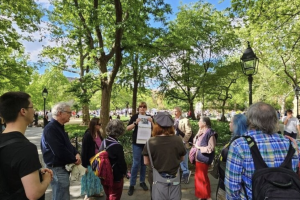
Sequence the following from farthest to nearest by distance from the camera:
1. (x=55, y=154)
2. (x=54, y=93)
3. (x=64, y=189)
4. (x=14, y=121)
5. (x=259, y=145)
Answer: (x=54, y=93)
(x=64, y=189)
(x=55, y=154)
(x=259, y=145)
(x=14, y=121)

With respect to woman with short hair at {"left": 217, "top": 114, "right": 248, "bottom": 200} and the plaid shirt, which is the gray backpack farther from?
the plaid shirt

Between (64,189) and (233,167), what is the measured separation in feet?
8.18

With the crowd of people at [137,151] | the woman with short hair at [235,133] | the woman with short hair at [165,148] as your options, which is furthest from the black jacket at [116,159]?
the woman with short hair at [235,133]

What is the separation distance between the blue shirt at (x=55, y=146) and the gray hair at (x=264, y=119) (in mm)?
2460

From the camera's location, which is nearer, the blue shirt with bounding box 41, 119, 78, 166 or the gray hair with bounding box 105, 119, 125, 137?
the blue shirt with bounding box 41, 119, 78, 166

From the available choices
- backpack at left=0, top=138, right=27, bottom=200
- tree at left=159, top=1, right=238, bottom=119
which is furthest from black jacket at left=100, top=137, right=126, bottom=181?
tree at left=159, top=1, right=238, bottom=119

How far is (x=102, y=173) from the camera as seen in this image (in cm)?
311

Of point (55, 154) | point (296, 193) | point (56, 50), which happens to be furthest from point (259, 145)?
point (56, 50)

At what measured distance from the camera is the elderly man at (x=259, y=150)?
6.12 ft

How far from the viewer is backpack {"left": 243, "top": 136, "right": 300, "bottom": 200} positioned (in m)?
1.66

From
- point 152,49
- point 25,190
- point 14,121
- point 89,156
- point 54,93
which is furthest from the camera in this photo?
point 54,93

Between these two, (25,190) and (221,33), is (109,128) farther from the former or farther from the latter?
(221,33)

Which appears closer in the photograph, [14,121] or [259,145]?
[14,121]

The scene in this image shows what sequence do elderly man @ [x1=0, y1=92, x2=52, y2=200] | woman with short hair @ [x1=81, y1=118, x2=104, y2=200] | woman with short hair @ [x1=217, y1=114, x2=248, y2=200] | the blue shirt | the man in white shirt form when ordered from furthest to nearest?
the man in white shirt
woman with short hair @ [x1=81, y1=118, x2=104, y2=200]
the blue shirt
woman with short hair @ [x1=217, y1=114, x2=248, y2=200]
elderly man @ [x1=0, y1=92, x2=52, y2=200]
